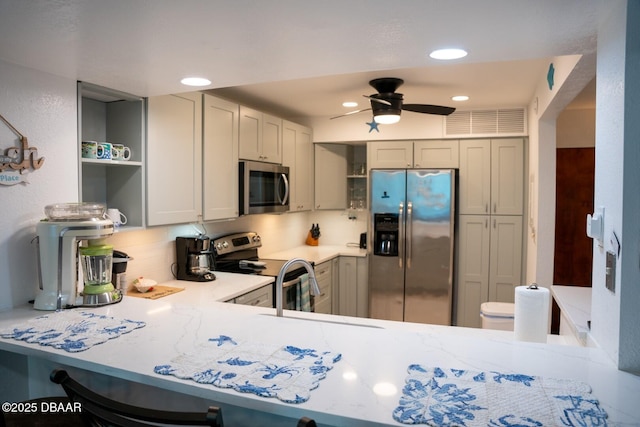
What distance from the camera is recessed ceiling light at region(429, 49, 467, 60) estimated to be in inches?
76.7

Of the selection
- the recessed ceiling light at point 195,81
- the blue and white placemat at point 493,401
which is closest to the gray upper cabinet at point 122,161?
the recessed ceiling light at point 195,81

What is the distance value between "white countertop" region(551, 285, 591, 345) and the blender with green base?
2137mm

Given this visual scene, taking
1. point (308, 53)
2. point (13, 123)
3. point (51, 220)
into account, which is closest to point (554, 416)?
point (308, 53)

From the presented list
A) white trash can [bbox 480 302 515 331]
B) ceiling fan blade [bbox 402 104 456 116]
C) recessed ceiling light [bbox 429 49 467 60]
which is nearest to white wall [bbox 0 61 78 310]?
recessed ceiling light [bbox 429 49 467 60]

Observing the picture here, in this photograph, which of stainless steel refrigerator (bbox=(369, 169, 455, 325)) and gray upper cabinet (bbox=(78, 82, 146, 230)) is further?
stainless steel refrigerator (bbox=(369, 169, 455, 325))

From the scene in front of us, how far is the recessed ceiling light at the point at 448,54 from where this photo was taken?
195 cm

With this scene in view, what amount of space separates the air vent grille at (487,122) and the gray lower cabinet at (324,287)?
5.97 feet

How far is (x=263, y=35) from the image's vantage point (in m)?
1.79

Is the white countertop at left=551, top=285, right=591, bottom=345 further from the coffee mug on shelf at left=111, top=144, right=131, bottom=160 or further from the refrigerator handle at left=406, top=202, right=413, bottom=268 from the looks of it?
the coffee mug on shelf at left=111, top=144, right=131, bottom=160

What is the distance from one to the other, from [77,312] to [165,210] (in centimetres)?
95

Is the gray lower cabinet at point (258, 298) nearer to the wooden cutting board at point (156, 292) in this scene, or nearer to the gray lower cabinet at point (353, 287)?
the wooden cutting board at point (156, 292)

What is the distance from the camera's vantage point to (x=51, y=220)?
2.23 m

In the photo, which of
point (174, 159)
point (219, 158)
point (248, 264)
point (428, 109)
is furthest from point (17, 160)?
point (428, 109)

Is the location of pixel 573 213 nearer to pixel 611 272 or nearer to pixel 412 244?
pixel 412 244
